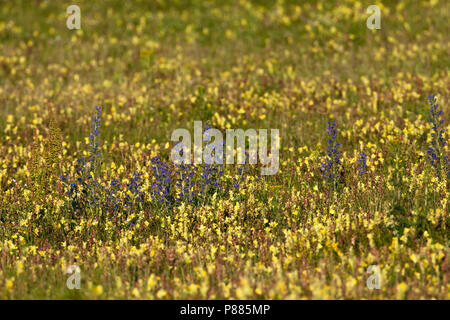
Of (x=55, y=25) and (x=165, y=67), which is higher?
(x=55, y=25)

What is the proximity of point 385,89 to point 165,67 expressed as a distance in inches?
172

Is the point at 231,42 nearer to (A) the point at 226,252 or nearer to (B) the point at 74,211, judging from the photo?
(B) the point at 74,211

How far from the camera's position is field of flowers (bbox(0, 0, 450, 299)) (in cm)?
444

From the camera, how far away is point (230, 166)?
6.90m

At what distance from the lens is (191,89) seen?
9.82 m

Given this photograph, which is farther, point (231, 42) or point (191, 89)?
point (231, 42)

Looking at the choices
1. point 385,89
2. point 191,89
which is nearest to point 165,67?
point 191,89

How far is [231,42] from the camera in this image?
502 inches

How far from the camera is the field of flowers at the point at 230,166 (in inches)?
175
